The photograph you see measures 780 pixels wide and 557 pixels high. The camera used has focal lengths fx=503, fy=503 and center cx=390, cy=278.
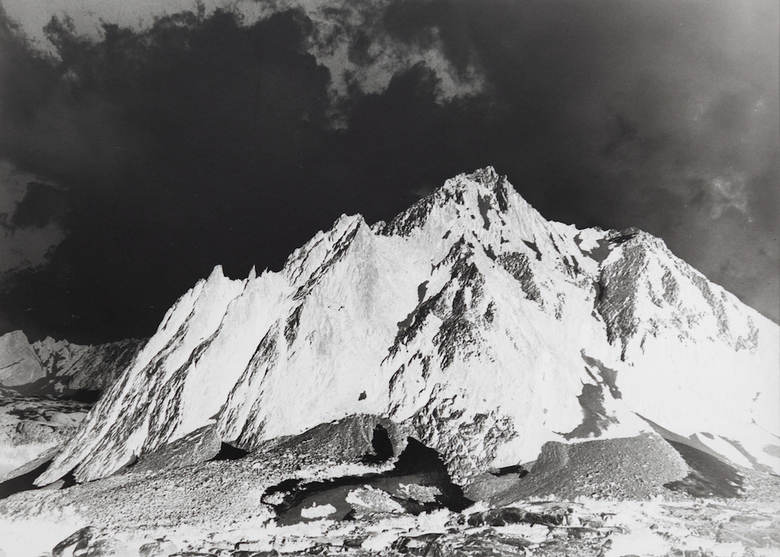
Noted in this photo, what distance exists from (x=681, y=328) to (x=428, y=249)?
97.4m

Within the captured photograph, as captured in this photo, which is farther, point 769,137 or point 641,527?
point 641,527

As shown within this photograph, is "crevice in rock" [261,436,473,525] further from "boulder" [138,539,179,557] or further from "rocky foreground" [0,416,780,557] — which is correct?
"boulder" [138,539,179,557]

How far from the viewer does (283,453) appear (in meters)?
122

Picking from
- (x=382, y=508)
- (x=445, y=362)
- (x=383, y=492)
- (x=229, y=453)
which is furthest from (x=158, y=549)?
(x=445, y=362)

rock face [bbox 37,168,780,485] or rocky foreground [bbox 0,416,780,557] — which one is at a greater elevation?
rock face [bbox 37,168,780,485]

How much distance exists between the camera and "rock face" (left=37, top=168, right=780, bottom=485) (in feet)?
449

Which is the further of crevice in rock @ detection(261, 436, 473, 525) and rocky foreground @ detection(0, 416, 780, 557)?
crevice in rock @ detection(261, 436, 473, 525)

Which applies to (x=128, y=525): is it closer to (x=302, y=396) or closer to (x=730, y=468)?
(x=302, y=396)

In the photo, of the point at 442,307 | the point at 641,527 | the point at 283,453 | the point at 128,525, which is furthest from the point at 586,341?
the point at 128,525

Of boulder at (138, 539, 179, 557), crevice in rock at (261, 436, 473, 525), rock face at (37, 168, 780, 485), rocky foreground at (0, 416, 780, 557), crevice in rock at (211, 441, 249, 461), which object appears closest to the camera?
rocky foreground at (0, 416, 780, 557)

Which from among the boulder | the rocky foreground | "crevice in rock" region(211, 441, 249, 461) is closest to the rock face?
"crevice in rock" region(211, 441, 249, 461)

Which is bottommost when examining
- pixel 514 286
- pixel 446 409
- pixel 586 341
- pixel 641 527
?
pixel 641 527

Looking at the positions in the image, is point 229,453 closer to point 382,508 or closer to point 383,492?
point 383,492

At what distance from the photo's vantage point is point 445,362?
489 feet
